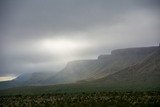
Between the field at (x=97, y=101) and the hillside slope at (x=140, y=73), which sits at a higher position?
the hillside slope at (x=140, y=73)

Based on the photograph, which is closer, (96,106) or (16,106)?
(96,106)

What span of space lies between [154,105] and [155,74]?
13657 cm

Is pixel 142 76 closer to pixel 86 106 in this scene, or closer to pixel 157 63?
pixel 157 63

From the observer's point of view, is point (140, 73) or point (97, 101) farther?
point (140, 73)

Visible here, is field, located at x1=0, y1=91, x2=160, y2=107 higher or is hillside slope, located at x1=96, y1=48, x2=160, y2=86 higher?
hillside slope, located at x1=96, y1=48, x2=160, y2=86

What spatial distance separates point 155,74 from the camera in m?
158

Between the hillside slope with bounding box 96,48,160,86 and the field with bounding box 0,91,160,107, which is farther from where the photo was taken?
the hillside slope with bounding box 96,48,160,86

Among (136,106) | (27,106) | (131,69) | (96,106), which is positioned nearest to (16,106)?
(27,106)

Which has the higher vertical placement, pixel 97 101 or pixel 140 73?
pixel 140 73

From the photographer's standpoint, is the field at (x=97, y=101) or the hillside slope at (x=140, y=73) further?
the hillside slope at (x=140, y=73)

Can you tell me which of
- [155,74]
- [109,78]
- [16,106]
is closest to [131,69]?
→ [109,78]

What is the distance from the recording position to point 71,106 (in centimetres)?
3142

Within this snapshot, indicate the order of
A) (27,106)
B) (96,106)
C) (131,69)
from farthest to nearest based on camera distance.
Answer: (131,69)
(27,106)
(96,106)

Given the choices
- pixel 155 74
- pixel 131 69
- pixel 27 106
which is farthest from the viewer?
pixel 131 69
